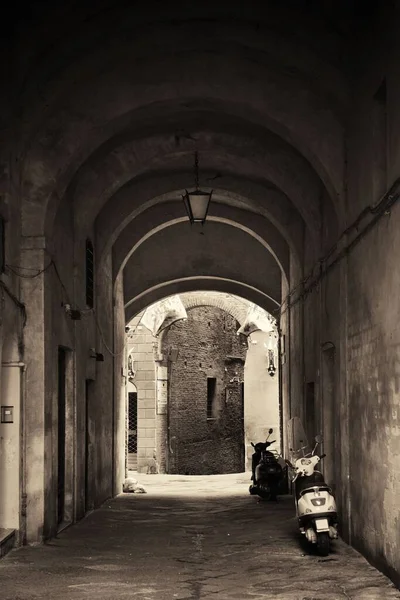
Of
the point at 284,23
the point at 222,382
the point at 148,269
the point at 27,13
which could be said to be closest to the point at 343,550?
the point at 284,23

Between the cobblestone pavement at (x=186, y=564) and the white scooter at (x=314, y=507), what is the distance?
0.64 feet

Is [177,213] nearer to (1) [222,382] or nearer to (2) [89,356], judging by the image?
(2) [89,356]

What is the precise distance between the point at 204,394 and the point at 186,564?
24.9 meters

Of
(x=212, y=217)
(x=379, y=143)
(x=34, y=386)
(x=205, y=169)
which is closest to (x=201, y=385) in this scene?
(x=212, y=217)

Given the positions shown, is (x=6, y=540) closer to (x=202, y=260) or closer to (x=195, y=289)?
(x=202, y=260)

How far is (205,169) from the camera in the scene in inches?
573

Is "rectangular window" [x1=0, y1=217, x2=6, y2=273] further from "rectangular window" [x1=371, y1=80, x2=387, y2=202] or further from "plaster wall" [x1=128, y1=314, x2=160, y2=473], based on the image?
"plaster wall" [x1=128, y1=314, x2=160, y2=473]

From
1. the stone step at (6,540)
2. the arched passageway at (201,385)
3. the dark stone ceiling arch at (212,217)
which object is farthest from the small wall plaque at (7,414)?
the arched passageway at (201,385)

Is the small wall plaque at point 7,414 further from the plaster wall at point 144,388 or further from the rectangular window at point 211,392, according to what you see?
the rectangular window at point 211,392

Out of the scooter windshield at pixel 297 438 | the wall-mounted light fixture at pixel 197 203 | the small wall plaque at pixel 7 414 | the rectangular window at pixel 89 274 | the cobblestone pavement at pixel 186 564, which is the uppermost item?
the wall-mounted light fixture at pixel 197 203

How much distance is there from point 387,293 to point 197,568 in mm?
3099

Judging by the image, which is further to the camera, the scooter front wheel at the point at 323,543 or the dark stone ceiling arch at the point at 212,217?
the dark stone ceiling arch at the point at 212,217

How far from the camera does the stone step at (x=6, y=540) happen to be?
8812mm

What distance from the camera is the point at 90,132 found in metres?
10.5
